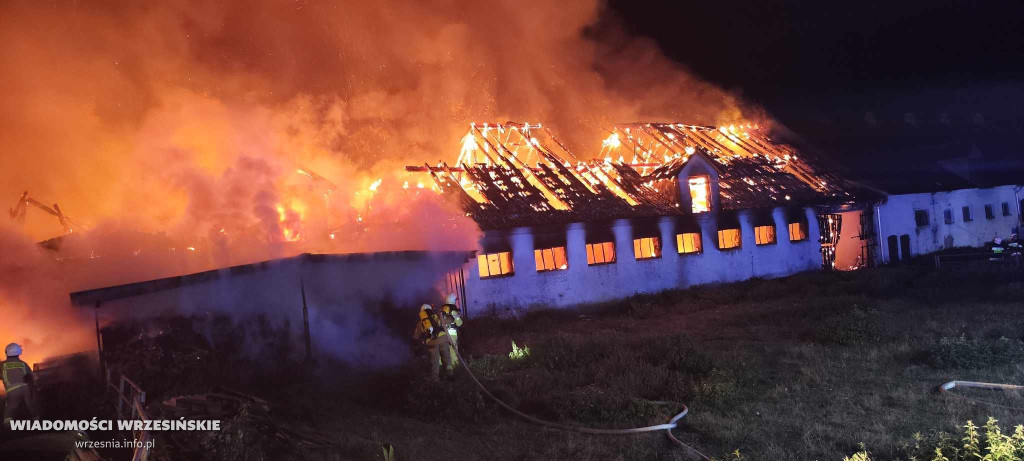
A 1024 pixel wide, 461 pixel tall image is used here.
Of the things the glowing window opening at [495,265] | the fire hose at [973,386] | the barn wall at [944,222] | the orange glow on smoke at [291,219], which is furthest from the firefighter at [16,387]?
the barn wall at [944,222]

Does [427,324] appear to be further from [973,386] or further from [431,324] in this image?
[973,386]

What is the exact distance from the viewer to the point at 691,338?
42.8ft

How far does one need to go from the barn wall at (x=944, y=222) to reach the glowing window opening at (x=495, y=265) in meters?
17.9

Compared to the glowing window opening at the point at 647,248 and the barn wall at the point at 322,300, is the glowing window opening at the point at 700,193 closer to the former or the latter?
the glowing window opening at the point at 647,248

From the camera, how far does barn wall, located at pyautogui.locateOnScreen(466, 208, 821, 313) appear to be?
17.9 meters

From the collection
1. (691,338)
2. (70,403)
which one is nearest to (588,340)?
(691,338)

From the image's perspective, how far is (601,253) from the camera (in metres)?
19.7

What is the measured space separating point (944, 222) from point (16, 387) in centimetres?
3462

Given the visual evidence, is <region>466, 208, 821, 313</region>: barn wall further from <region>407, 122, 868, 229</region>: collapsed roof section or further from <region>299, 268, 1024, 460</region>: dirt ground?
<region>299, 268, 1024, 460</region>: dirt ground

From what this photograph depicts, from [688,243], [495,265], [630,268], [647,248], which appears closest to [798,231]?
[688,243]

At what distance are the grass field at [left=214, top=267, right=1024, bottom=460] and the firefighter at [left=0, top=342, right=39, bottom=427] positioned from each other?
134 inches

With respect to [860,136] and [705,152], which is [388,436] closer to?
[705,152]

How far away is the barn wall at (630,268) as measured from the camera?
706 inches

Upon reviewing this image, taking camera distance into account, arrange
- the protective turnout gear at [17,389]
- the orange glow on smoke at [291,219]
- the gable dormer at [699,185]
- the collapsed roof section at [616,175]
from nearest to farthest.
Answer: the protective turnout gear at [17,389]
the orange glow on smoke at [291,219]
the collapsed roof section at [616,175]
the gable dormer at [699,185]
